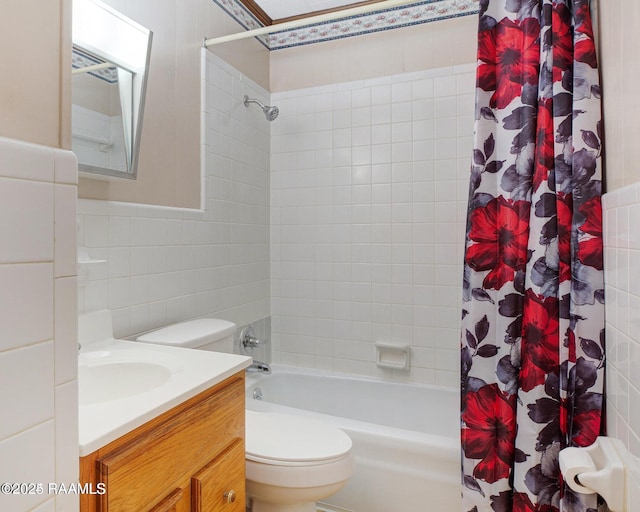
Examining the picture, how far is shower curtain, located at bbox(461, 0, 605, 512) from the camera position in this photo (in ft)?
3.82

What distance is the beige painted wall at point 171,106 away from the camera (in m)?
1.59

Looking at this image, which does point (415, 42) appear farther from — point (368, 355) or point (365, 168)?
point (368, 355)

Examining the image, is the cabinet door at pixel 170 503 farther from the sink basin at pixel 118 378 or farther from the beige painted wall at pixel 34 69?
the beige painted wall at pixel 34 69

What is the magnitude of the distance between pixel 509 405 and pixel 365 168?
4.78ft

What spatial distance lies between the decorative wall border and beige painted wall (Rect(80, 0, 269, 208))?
228mm

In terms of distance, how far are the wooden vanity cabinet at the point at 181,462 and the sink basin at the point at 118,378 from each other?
0.59 feet

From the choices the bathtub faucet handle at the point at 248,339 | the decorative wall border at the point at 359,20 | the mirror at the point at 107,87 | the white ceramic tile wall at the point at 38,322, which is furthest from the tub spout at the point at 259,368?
the decorative wall border at the point at 359,20

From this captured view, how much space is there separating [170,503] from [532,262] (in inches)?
45.5

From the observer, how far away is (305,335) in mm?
2504

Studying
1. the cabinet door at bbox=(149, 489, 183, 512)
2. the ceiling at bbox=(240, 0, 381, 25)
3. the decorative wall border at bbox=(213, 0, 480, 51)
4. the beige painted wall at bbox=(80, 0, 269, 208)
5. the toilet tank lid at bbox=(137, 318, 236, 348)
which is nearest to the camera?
the cabinet door at bbox=(149, 489, 183, 512)

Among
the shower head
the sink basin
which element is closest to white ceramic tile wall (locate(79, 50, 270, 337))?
the shower head

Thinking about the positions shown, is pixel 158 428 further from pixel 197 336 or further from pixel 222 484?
pixel 197 336

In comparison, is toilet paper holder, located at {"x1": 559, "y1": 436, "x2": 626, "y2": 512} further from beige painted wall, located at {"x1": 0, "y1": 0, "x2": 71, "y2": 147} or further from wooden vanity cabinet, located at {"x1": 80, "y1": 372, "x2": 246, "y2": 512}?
beige painted wall, located at {"x1": 0, "y1": 0, "x2": 71, "y2": 147}

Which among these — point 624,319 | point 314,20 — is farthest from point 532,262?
point 314,20
